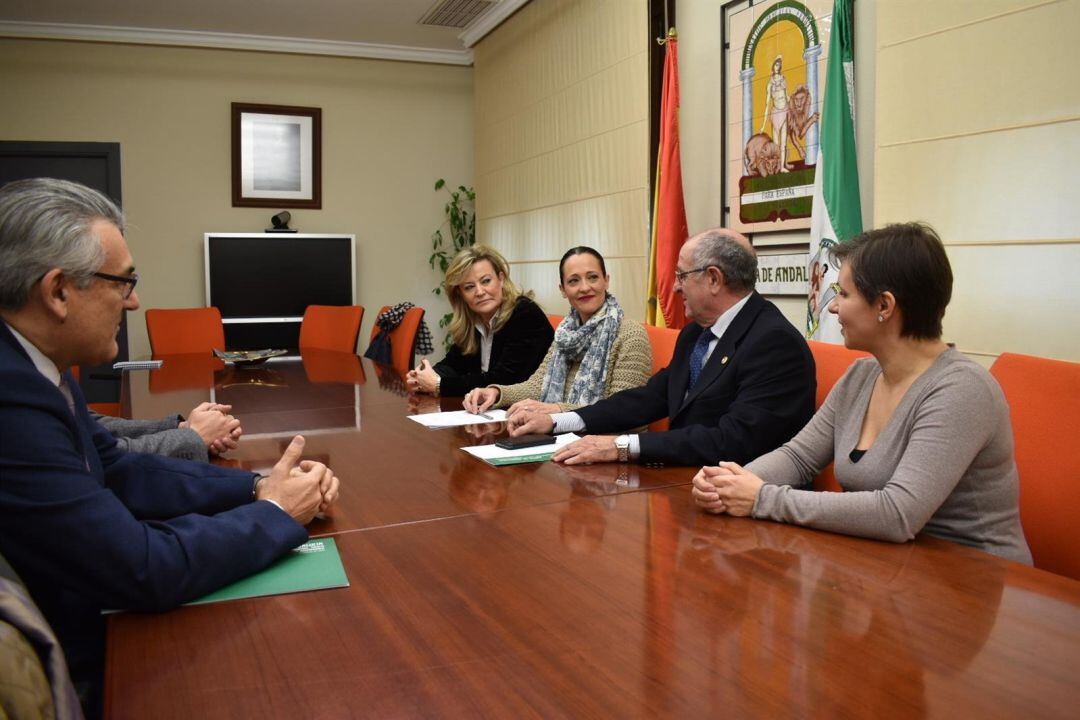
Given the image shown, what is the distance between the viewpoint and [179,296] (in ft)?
24.5

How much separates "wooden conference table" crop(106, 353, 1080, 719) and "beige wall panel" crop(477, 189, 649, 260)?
3.67 metres

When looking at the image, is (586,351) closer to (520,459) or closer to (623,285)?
(520,459)

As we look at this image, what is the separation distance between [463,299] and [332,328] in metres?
2.22

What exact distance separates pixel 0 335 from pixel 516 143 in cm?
616

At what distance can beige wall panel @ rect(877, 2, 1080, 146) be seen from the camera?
8.82 ft

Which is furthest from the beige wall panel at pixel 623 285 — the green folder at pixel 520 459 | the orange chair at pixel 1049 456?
the orange chair at pixel 1049 456

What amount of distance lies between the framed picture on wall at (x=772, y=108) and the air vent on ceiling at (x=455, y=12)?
277 centimetres

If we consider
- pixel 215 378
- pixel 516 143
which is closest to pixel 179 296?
pixel 516 143

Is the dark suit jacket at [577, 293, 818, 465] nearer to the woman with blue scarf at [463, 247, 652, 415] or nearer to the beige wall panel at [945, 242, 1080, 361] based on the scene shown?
the woman with blue scarf at [463, 247, 652, 415]

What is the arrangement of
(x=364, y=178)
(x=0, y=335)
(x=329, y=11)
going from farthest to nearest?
(x=364, y=178)
(x=329, y=11)
(x=0, y=335)

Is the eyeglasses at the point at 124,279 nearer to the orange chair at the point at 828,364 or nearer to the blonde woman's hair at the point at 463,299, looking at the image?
the orange chair at the point at 828,364

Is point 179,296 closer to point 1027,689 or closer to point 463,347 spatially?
point 463,347


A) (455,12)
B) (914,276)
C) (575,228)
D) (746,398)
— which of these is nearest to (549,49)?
(455,12)

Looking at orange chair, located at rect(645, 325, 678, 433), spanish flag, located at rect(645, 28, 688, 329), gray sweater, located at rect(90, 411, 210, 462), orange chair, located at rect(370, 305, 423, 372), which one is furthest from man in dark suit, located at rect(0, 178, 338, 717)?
spanish flag, located at rect(645, 28, 688, 329)
